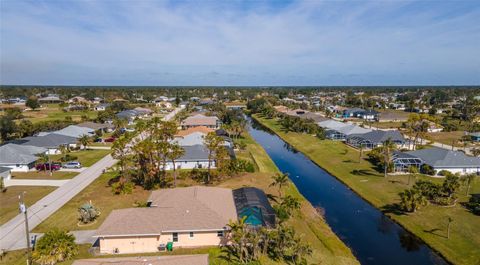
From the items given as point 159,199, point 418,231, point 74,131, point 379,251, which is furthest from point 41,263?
point 74,131

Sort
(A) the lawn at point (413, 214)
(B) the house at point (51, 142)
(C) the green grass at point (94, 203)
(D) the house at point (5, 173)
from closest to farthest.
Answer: (A) the lawn at point (413, 214)
(C) the green grass at point (94, 203)
(D) the house at point (5, 173)
(B) the house at point (51, 142)

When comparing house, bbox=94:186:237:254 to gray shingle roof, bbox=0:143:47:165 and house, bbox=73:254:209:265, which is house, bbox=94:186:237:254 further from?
gray shingle roof, bbox=0:143:47:165

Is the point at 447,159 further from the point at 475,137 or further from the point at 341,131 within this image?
the point at 475,137

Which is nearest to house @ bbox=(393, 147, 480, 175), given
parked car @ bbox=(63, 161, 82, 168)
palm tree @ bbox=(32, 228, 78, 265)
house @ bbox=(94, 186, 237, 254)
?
house @ bbox=(94, 186, 237, 254)

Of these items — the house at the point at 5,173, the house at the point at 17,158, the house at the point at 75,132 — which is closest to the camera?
the house at the point at 5,173

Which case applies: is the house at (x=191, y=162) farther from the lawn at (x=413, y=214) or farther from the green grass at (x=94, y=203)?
the lawn at (x=413, y=214)

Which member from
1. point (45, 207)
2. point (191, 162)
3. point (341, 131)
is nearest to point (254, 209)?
point (45, 207)

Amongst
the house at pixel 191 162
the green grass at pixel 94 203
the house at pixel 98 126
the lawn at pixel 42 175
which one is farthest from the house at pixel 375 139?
the house at pixel 98 126
